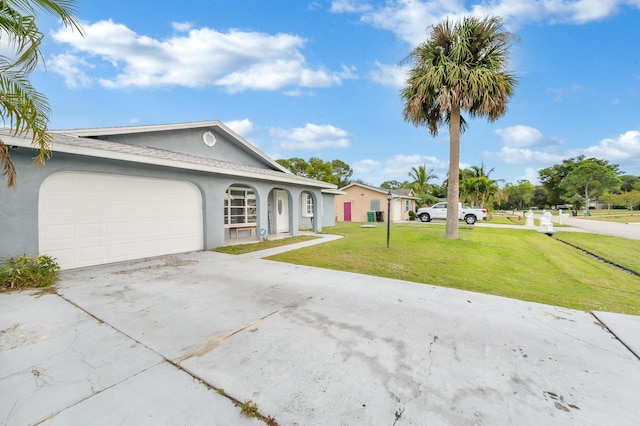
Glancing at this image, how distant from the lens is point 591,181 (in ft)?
158

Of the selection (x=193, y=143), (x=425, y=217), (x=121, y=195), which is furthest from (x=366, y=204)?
(x=121, y=195)

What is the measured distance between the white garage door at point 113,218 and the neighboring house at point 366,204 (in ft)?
58.8

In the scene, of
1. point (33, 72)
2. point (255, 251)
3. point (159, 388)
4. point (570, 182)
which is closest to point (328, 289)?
point (159, 388)

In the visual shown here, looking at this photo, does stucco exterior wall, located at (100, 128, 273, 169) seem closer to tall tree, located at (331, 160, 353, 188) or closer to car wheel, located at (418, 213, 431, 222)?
car wheel, located at (418, 213, 431, 222)

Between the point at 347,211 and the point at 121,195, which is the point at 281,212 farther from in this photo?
the point at 347,211

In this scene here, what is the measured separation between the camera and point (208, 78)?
1390 cm

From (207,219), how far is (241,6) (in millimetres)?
9007

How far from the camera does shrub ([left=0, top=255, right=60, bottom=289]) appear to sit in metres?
4.62

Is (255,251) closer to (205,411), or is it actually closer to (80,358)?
(80,358)

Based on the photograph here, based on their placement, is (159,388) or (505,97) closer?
(159,388)

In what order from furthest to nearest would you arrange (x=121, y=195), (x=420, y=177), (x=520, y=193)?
1. (x=520, y=193)
2. (x=420, y=177)
3. (x=121, y=195)

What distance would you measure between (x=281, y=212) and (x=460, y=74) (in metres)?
10.9

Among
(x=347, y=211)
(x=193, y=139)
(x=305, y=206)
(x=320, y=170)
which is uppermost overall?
(x=320, y=170)

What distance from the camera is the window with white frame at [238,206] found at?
11.6 metres
